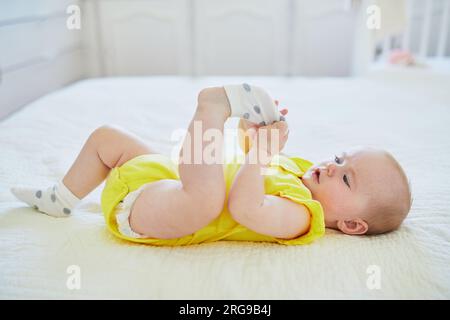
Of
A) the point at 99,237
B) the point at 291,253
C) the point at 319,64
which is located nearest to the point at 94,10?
the point at 319,64

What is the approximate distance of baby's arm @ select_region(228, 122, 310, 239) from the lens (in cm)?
88

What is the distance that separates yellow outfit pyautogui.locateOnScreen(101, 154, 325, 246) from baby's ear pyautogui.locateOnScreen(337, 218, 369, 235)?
0.08 meters

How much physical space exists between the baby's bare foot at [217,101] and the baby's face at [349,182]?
0.93 feet

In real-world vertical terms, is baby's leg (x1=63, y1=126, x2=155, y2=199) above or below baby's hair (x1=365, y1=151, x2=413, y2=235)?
above

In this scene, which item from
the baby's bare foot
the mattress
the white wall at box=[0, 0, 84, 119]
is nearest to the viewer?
the mattress

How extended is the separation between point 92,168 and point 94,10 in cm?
200

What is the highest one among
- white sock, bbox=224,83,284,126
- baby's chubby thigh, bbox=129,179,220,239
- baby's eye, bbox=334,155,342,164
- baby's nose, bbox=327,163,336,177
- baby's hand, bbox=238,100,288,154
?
white sock, bbox=224,83,284,126

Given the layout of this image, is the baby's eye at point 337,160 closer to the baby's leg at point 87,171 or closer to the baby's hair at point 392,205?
the baby's hair at point 392,205

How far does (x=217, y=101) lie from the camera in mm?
912

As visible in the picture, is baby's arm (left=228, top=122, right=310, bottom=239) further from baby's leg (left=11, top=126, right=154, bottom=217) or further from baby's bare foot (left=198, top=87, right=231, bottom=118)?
baby's leg (left=11, top=126, right=154, bottom=217)

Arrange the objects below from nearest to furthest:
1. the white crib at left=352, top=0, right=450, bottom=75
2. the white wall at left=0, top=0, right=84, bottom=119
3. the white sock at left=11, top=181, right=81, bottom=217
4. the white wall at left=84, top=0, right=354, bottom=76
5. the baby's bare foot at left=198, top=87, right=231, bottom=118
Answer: the baby's bare foot at left=198, top=87, right=231, bottom=118 → the white sock at left=11, top=181, right=81, bottom=217 → the white wall at left=0, top=0, right=84, bottom=119 → the white crib at left=352, top=0, right=450, bottom=75 → the white wall at left=84, top=0, right=354, bottom=76

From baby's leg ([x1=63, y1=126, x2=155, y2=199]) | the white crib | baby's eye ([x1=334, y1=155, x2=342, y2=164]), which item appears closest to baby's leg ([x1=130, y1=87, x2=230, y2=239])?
baby's leg ([x1=63, y1=126, x2=155, y2=199])

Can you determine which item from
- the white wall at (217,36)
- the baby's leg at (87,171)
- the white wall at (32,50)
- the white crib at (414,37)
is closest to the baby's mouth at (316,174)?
the baby's leg at (87,171)

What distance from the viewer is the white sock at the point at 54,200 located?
40.7 inches
